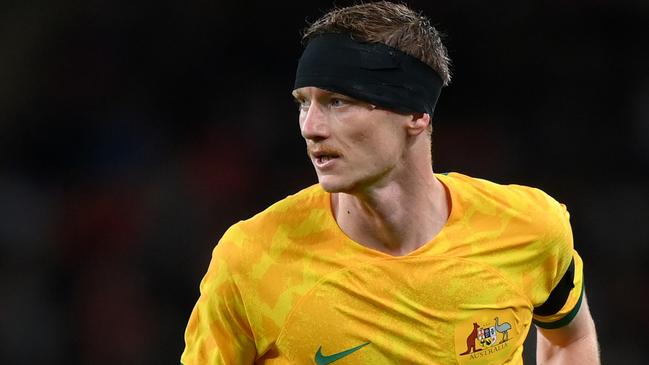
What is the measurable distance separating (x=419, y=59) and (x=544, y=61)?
444 cm

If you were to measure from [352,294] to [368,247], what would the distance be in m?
0.16

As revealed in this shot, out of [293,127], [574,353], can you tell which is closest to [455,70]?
[293,127]

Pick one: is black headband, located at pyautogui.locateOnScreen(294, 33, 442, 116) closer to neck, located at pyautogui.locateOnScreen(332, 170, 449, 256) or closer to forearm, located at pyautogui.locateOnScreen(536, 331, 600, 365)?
neck, located at pyautogui.locateOnScreen(332, 170, 449, 256)

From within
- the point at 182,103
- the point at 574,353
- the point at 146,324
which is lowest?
the point at 146,324

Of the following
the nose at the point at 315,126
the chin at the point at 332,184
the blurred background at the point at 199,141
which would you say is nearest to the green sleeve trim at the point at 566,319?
the chin at the point at 332,184

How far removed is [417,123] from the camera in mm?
3170

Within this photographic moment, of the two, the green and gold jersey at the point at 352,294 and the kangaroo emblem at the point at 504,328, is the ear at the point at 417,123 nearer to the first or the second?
the green and gold jersey at the point at 352,294

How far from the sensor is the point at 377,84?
306 cm

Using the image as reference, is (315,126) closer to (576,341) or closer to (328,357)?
(328,357)

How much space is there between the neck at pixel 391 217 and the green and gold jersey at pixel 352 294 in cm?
4

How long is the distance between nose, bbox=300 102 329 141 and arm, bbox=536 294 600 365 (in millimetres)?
1321

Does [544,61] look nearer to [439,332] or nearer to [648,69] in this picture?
[648,69]

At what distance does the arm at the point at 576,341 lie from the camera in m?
3.70

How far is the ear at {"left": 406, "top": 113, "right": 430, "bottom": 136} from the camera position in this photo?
10.3ft
